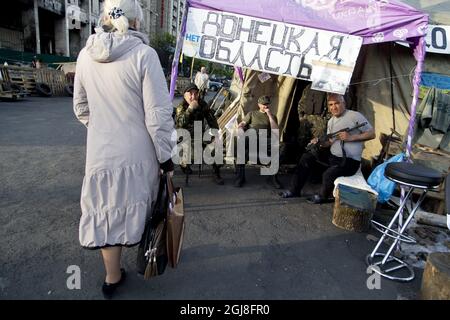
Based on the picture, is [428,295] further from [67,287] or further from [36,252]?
[36,252]

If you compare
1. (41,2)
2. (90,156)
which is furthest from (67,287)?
(41,2)

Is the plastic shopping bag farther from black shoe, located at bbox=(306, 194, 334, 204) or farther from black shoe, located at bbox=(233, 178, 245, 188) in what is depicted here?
black shoe, located at bbox=(233, 178, 245, 188)

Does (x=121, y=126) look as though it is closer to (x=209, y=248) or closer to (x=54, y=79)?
(x=209, y=248)

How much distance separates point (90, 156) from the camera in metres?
2.02

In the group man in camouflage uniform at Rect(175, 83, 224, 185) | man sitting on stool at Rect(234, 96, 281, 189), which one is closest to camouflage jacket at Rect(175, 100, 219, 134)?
man in camouflage uniform at Rect(175, 83, 224, 185)

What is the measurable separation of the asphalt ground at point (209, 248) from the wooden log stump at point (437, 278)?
22 cm

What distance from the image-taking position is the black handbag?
2104 mm

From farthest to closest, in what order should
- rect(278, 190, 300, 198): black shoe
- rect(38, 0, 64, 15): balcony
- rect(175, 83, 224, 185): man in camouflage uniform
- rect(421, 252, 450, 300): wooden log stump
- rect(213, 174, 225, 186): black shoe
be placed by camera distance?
1. rect(38, 0, 64, 15): balcony
2. rect(213, 174, 225, 186): black shoe
3. rect(175, 83, 224, 185): man in camouflage uniform
4. rect(278, 190, 300, 198): black shoe
5. rect(421, 252, 450, 300): wooden log stump

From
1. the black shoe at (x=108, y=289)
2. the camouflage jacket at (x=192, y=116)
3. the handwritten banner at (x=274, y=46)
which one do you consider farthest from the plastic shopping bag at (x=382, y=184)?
the black shoe at (x=108, y=289)

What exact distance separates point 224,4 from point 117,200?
2.78m

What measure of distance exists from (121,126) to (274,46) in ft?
7.96

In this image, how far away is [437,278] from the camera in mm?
2291

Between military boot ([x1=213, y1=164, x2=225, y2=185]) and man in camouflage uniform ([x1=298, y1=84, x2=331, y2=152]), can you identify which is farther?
man in camouflage uniform ([x1=298, y1=84, x2=331, y2=152])

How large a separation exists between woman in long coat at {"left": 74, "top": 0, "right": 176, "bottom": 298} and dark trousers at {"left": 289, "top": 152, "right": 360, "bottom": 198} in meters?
2.86
